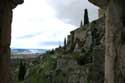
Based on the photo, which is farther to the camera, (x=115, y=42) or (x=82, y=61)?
(x=82, y=61)

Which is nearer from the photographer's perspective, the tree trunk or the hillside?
the tree trunk

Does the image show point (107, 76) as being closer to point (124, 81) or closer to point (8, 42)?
point (124, 81)

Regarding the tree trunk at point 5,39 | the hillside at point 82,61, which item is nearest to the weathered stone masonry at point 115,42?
the tree trunk at point 5,39

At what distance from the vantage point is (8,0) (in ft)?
20.6

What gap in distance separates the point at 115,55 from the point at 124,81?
1.61 ft

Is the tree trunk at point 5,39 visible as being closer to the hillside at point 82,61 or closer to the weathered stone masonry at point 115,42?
Result: the weathered stone masonry at point 115,42

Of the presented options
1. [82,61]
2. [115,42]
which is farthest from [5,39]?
[82,61]

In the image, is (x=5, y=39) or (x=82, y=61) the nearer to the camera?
(x=5, y=39)

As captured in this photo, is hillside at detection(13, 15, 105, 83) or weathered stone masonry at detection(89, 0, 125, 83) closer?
weathered stone masonry at detection(89, 0, 125, 83)

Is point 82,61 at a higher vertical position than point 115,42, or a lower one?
lower

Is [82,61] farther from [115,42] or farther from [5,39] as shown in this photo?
[5,39]

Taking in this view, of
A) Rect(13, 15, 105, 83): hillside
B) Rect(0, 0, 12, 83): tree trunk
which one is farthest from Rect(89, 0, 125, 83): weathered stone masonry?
Rect(13, 15, 105, 83): hillside

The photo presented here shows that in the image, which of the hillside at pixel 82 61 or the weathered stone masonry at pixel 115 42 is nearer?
the weathered stone masonry at pixel 115 42

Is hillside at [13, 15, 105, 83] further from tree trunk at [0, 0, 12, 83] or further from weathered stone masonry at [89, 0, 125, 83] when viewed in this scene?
tree trunk at [0, 0, 12, 83]
